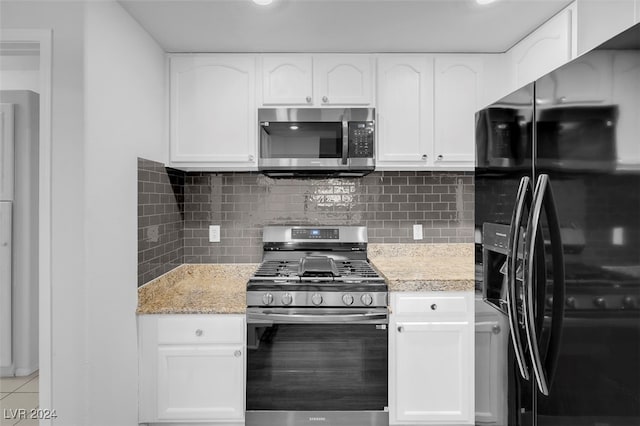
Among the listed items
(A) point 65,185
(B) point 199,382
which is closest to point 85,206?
(A) point 65,185

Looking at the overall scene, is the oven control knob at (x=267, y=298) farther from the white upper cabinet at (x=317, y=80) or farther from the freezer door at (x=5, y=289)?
the freezer door at (x=5, y=289)

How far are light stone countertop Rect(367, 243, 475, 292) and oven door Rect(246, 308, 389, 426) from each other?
0.84ft

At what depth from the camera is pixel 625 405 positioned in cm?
89

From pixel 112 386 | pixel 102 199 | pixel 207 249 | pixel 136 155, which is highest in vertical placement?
pixel 136 155

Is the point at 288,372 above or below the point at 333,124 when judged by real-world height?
below

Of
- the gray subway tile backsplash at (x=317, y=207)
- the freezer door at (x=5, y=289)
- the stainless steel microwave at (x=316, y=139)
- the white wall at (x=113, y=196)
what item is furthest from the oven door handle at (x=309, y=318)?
the freezer door at (x=5, y=289)

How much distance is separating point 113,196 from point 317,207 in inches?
55.8

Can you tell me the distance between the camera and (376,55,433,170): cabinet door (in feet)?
8.64

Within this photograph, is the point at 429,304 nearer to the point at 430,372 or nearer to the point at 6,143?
the point at 430,372

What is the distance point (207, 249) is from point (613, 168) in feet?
8.38

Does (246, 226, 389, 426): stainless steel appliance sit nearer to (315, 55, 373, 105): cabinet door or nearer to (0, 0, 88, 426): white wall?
(0, 0, 88, 426): white wall

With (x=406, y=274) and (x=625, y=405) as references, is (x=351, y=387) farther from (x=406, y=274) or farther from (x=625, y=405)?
(x=625, y=405)

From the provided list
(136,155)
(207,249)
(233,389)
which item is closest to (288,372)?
(233,389)

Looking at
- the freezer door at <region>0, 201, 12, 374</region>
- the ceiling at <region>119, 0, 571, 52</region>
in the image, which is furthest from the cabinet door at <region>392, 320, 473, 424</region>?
the freezer door at <region>0, 201, 12, 374</region>
